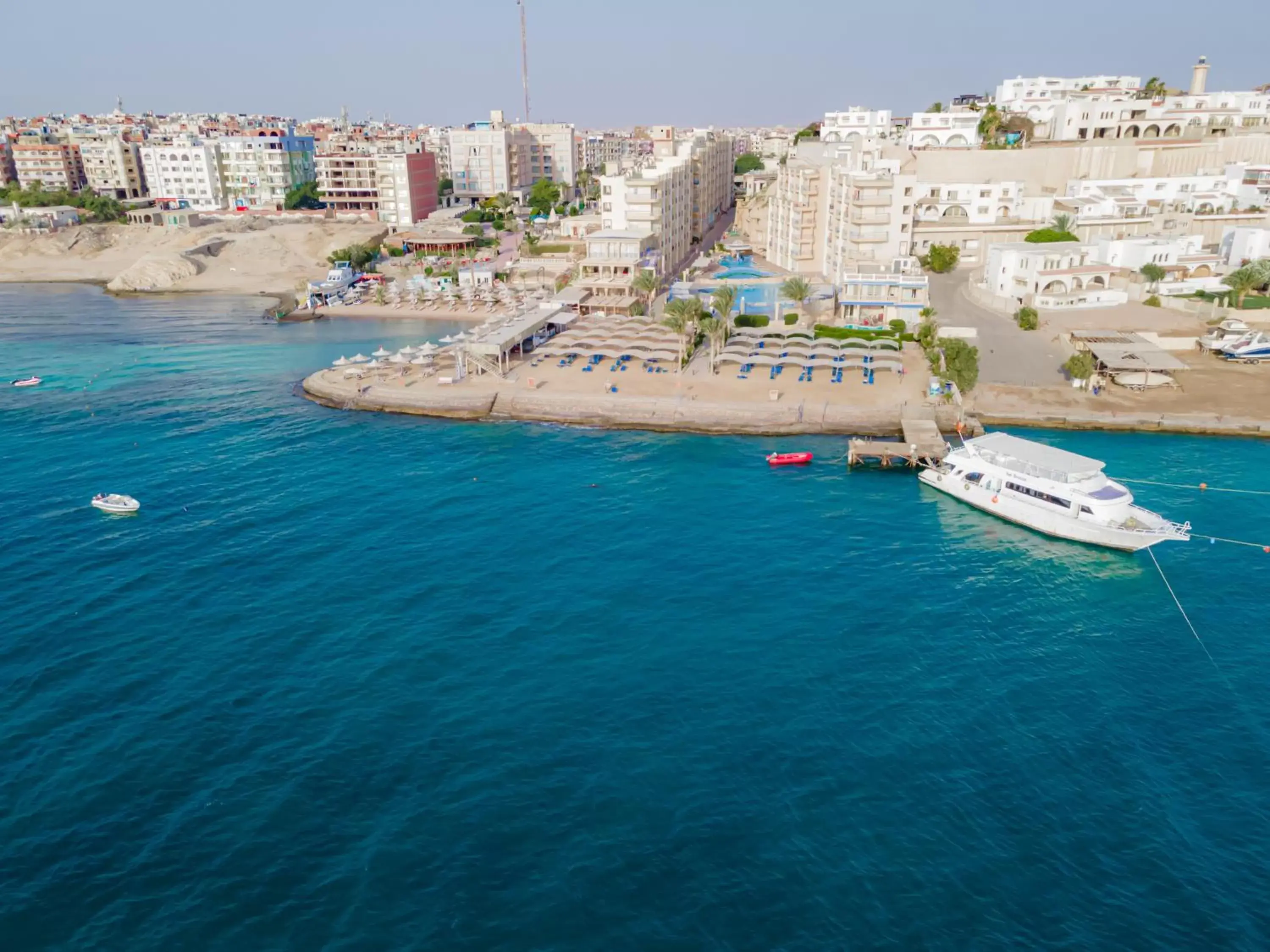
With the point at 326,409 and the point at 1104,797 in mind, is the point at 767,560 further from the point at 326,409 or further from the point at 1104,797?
the point at 326,409

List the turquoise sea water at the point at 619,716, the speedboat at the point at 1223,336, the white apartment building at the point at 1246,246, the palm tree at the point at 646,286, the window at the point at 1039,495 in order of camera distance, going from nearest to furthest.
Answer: the turquoise sea water at the point at 619,716, the window at the point at 1039,495, the speedboat at the point at 1223,336, the palm tree at the point at 646,286, the white apartment building at the point at 1246,246

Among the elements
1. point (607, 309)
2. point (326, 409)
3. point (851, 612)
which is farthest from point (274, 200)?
point (851, 612)

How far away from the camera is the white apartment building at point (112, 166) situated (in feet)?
634

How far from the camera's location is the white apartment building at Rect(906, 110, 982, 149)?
156 m

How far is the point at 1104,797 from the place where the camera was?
2914 centimetres

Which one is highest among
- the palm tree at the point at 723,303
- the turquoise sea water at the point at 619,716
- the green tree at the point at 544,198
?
the green tree at the point at 544,198

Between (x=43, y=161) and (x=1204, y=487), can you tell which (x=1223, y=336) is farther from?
(x=43, y=161)

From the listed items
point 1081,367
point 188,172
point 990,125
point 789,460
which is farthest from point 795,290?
point 188,172

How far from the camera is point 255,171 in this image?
192500mm

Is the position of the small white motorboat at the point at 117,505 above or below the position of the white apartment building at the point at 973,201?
below

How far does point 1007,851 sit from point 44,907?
30.1 metres

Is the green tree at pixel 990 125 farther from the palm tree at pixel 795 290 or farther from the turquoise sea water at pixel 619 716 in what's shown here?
the turquoise sea water at pixel 619 716

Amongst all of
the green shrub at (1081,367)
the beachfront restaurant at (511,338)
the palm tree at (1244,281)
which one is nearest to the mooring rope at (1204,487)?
the green shrub at (1081,367)

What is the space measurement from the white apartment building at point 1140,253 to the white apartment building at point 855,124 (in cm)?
7715
